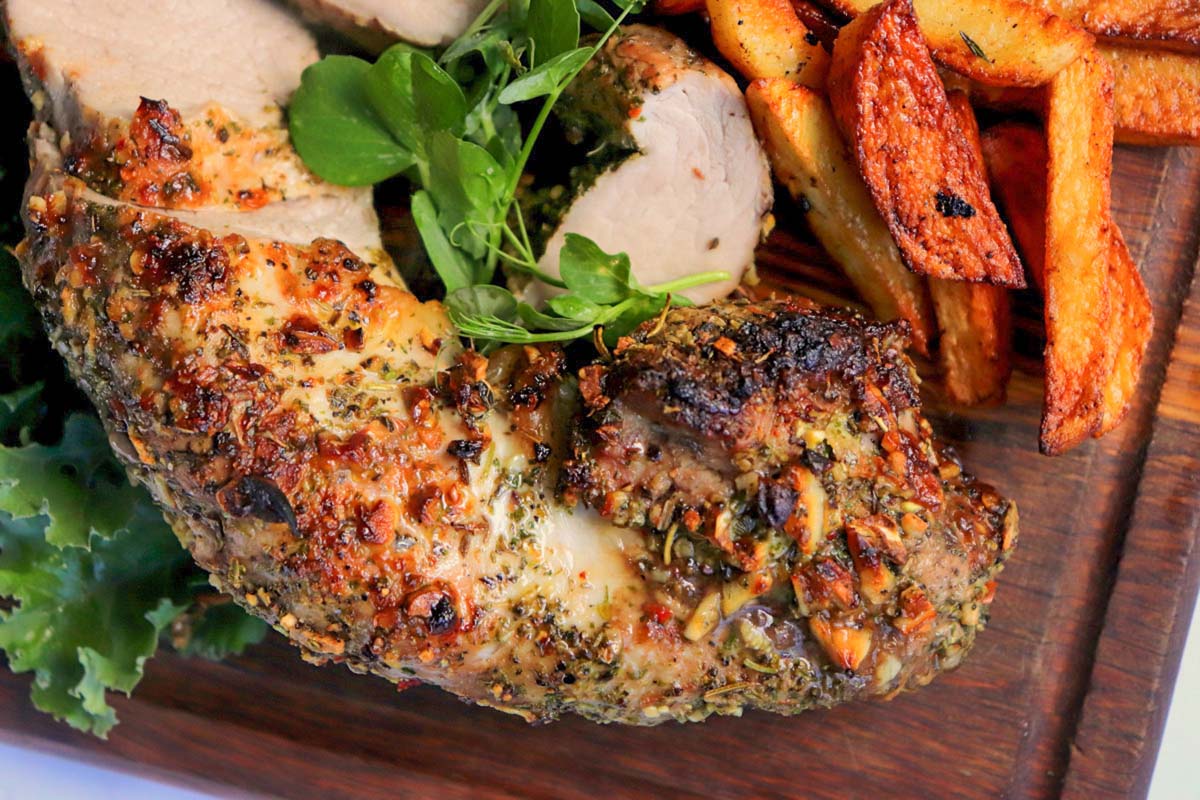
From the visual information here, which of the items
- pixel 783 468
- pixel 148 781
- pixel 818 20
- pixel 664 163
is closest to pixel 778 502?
pixel 783 468

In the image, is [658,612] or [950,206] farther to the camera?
[950,206]

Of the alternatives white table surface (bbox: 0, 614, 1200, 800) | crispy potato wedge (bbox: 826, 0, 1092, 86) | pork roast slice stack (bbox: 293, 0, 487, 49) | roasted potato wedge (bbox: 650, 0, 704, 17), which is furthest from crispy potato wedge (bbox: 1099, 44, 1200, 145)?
white table surface (bbox: 0, 614, 1200, 800)

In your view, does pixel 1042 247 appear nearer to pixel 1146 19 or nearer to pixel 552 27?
pixel 1146 19

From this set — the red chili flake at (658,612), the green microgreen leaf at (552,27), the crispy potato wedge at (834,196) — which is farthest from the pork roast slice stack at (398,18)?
the red chili flake at (658,612)

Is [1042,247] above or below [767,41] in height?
below

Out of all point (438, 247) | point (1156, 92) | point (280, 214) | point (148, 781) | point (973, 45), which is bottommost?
point (148, 781)

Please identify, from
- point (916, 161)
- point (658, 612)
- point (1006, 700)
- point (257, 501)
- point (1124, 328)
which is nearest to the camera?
point (257, 501)
